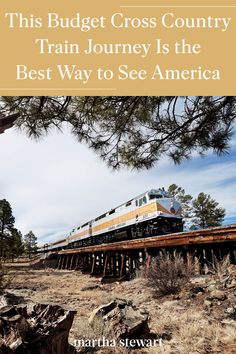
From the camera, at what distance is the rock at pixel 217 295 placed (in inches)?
211

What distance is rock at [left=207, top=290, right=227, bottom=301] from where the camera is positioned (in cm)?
537

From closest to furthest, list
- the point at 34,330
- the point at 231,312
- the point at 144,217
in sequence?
1. the point at 34,330
2. the point at 231,312
3. the point at 144,217

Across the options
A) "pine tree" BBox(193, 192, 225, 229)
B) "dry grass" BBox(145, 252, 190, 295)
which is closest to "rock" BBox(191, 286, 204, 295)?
"dry grass" BBox(145, 252, 190, 295)

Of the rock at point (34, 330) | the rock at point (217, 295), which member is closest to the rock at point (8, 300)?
the rock at point (34, 330)

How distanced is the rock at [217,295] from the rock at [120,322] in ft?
5.01

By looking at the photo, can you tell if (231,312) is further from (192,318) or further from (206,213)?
(206,213)

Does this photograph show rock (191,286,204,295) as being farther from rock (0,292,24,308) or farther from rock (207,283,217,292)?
rock (0,292,24,308)

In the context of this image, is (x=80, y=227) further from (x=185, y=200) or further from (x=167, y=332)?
(x=167, y=332)

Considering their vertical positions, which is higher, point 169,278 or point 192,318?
point 169,278

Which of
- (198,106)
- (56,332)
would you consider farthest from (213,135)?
(56,332)

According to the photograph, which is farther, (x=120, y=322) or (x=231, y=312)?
(x=231, y=312)

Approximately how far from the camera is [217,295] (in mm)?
5449

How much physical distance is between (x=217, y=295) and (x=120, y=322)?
2.05m

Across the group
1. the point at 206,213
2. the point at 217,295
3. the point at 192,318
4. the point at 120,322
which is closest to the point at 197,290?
the point at 217,295
